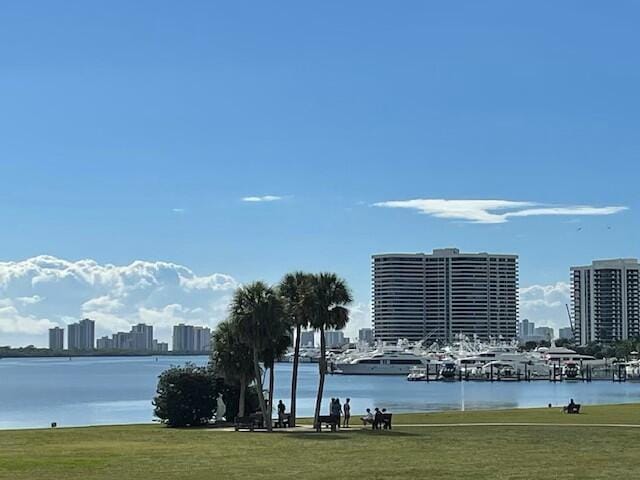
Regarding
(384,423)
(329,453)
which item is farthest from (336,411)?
(329,453)

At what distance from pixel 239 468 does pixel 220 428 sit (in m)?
21.5

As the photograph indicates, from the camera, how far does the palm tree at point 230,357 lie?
51.5m

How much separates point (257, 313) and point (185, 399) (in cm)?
990

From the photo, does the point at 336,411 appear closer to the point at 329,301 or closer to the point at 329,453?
the point at 329,301

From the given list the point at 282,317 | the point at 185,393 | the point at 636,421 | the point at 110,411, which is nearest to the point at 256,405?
the point at 185,393

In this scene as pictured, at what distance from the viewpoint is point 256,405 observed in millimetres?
56812

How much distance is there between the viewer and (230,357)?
51.7 m

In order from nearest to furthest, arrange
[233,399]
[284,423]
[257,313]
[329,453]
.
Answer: [329,453], [257,313], [284,423], [233,399]

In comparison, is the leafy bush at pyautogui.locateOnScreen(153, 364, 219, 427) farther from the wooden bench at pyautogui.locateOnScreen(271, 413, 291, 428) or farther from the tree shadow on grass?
the tree shadow on grass

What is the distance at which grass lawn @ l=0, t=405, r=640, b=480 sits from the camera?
26.9 metres

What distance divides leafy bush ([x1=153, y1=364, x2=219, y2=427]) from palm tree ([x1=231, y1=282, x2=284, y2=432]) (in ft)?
26.3

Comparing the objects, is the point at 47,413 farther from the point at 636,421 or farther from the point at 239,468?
the point at 239,468

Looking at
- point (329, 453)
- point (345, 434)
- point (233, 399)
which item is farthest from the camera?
point (233, 399)

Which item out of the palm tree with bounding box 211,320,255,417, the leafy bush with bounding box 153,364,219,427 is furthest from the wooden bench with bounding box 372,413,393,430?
the leafy bush with bounding box 153,364,219,427
